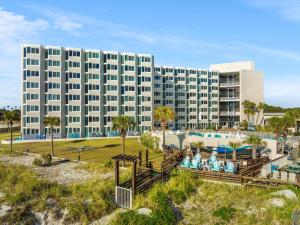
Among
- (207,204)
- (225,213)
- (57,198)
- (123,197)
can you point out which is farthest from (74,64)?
(225,213)

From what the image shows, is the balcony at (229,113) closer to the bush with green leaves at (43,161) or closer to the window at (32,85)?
the window at (32,85)

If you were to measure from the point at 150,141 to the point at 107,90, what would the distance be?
119 ft

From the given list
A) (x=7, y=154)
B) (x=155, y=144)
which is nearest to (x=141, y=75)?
(x=155, y=144)

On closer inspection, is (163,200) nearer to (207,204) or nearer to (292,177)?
(207,204)

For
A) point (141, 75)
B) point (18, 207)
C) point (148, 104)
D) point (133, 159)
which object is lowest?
point (18, 207)

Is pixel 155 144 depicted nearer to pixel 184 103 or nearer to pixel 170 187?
pixel 170 187

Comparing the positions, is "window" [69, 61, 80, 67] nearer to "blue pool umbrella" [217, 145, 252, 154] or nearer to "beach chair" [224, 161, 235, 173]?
"blue pool umbrella" [217, 145, 252, 154]

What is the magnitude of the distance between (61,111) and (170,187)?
61.4 m

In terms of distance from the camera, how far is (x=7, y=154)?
168 feet

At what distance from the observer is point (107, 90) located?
293ft

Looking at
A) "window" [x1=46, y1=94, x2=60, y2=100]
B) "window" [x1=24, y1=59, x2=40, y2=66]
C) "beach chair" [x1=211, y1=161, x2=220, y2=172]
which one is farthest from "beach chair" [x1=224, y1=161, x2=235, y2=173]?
"window" [x1=24, y1=59, x2=40, y2=66]

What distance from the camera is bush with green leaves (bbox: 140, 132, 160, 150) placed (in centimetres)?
5581

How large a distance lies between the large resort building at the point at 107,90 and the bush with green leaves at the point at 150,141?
29.2m

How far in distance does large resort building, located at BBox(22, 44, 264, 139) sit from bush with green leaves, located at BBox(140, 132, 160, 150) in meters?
29.2
